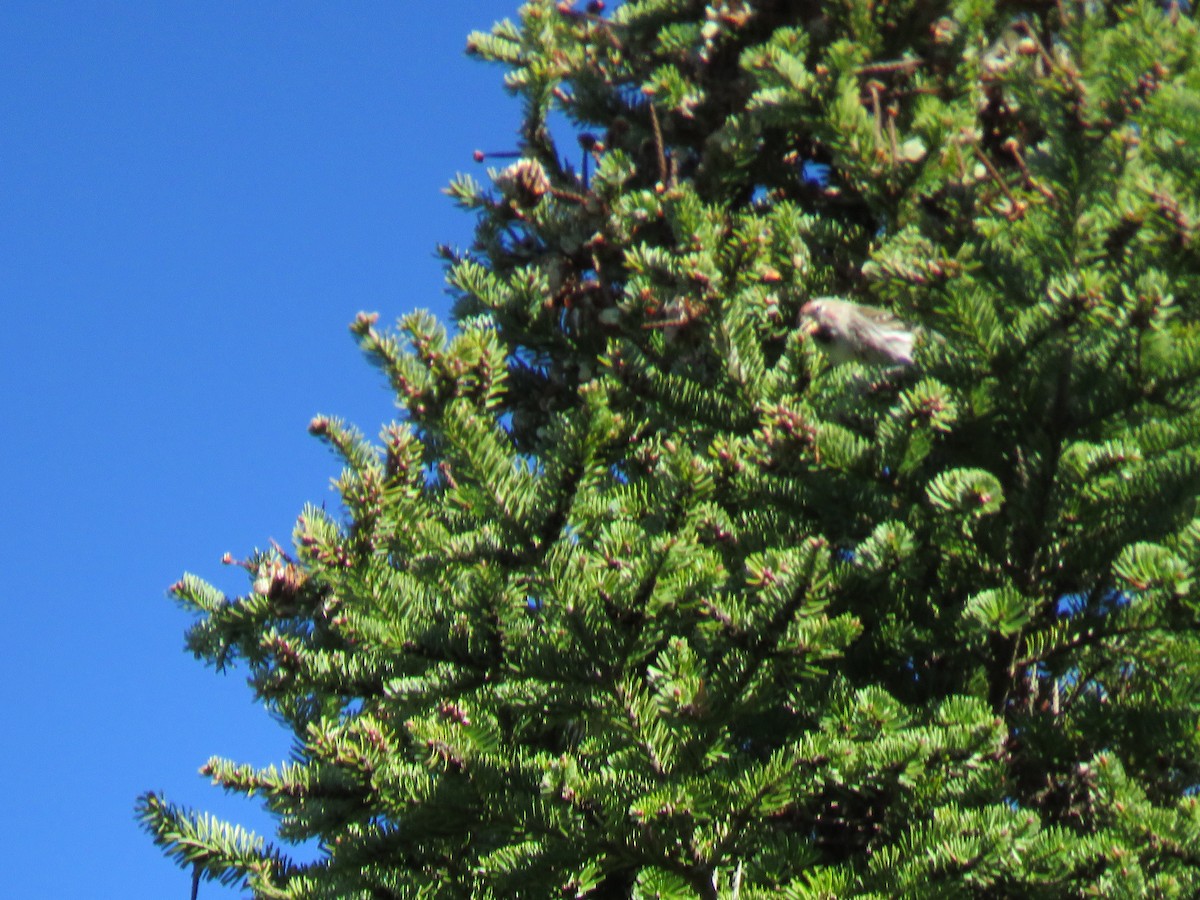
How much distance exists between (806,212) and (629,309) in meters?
0.87

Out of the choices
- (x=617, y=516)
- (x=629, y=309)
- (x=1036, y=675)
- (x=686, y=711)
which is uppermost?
(x=629, y=309)

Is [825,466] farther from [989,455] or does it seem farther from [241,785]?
[241,785]

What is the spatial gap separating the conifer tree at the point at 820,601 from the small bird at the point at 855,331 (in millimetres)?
209

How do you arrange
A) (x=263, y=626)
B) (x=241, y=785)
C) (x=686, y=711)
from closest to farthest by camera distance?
1. (x=686, y=711)
2. (x=241, y=785)
3. (x=263, y=626)

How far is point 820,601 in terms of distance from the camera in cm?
→ 209

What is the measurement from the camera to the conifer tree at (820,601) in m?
2.10

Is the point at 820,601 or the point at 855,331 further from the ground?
the point at 855,331

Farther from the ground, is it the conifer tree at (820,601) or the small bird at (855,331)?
the small bird at (855,331)

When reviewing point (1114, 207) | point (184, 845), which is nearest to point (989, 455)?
point (1114, 207)

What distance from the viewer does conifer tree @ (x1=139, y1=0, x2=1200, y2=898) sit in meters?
2.10

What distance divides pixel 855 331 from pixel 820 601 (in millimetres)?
1155

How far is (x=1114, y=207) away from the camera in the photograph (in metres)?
2.40

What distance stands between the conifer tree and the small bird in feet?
0.68

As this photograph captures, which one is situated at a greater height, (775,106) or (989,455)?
(775,106)
